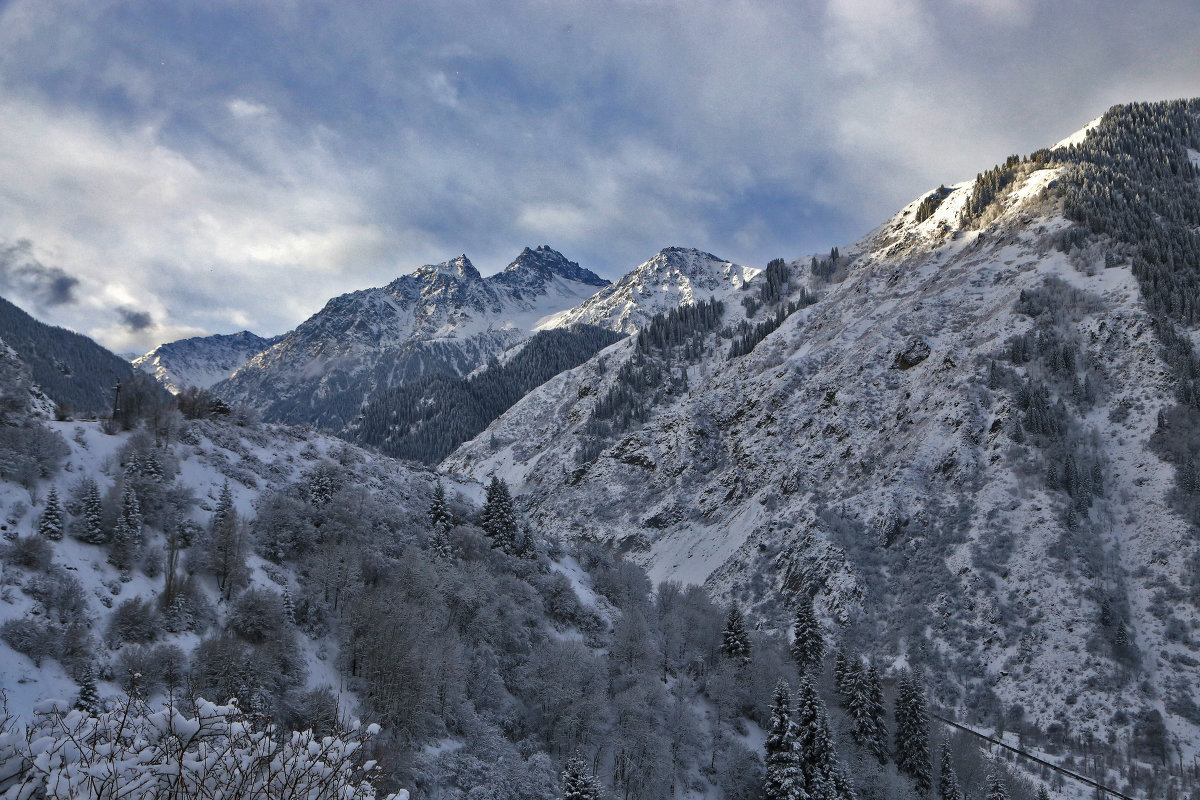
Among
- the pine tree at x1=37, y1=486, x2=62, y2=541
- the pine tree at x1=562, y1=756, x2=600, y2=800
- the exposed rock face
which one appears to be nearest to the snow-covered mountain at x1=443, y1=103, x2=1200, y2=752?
the exposed rock face

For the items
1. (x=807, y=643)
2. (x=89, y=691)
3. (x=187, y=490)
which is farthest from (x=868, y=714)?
(x=187, y=490)

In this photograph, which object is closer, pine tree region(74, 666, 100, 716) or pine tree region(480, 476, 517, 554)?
pine tree region(74, 666, 100, 716)

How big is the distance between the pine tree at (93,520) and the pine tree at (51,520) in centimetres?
121

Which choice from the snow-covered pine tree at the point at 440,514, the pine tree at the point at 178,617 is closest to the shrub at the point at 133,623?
the pine tree at the point at 178,617

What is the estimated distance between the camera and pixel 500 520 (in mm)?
63062

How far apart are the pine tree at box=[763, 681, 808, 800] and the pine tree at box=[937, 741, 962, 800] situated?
503 inches

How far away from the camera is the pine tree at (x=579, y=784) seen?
109 ft

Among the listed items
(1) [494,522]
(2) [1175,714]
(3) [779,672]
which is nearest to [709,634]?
(3) [779,672]

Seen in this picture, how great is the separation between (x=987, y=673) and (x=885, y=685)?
9.60 meters

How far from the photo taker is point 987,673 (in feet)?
190

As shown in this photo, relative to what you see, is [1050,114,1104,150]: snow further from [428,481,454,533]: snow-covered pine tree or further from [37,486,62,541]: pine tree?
[37,486,62,541]: pine tree

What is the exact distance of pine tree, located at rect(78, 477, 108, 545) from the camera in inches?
1348

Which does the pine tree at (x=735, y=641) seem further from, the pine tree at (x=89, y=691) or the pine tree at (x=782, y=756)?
the pine tree at (x=89, y=691)

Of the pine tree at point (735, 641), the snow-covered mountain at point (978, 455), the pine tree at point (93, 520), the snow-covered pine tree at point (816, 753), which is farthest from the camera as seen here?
the snow-covered mountain at point (978, 455)
